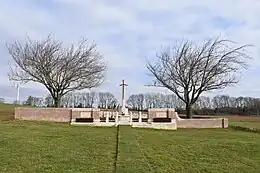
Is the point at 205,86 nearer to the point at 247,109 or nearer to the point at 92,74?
the point at 92,74

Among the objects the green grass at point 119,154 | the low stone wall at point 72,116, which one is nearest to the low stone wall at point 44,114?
the low stone wall at point 72,116

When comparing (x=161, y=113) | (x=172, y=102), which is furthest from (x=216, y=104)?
(x=161, y=113)

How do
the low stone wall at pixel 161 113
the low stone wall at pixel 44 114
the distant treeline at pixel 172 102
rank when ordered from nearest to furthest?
1. the low stone wall at pixel 44 114
2. the low stone wall at pixel 161 113
3. the distant treeline at pixel 172 102

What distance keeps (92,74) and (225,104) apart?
4680 centimetres

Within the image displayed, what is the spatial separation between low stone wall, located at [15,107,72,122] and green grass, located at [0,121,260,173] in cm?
895

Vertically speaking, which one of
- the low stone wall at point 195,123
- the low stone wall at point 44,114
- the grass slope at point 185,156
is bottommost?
the grass slope at point 185,156

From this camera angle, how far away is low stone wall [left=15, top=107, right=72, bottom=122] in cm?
2623

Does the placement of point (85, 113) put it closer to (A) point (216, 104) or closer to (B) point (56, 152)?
Answer: (B) point (56, 152)

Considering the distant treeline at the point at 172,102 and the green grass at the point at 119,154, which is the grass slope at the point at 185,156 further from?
the distant treeline at the point at 172,102

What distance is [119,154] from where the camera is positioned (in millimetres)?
12500

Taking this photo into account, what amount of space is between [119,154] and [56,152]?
2022 millimetres

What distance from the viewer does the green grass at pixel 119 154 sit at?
10945 millimetres

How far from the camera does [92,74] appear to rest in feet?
112

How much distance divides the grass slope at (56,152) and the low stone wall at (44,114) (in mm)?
8743
